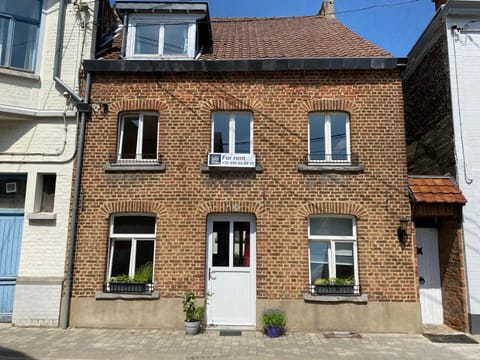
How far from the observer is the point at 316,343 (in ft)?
22.7

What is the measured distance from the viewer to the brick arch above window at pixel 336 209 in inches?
316

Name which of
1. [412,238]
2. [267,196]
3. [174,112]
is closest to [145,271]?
[267,196]

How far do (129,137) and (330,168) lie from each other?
5.06 metres

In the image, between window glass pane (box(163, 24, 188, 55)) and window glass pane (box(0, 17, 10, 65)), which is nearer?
window glass pane (box(0, 17, 10, 65))

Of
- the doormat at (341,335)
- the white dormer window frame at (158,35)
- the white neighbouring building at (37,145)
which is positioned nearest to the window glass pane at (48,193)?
the white neighbouring building at (37,145)

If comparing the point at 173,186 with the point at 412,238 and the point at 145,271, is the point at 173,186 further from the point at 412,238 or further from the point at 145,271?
the point at 412,238

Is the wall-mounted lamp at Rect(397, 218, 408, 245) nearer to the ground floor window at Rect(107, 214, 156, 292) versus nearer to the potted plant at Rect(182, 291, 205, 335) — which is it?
the potted plant at Rect(182, 291, 205, 335)

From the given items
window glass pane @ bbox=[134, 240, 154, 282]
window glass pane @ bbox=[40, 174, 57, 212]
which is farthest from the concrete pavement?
window glass pane @ bbox=[40, 174, 57, 212]

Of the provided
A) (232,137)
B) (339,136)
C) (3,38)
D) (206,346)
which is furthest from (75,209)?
(339,136)

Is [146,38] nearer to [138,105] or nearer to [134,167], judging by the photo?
→ [138,105]

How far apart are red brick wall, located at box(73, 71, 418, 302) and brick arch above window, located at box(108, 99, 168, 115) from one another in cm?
3

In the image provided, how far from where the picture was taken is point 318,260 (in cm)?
812

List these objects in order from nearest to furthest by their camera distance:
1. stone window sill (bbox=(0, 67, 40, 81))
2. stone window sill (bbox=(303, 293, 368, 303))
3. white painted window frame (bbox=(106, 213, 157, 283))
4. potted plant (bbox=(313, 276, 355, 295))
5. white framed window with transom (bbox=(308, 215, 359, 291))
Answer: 1. stone window sill (bbox=(303, 293, 368, 303))
2. potted plant (bbox=(313, 276, 355, 295))
3. white framed window with transom (bbox=(308, 215, 359, 291))
4. white painted window frame (bbox=(106, 213, 157, 283))
5. stone window sill (bbox=(0, 67, 40, 81))

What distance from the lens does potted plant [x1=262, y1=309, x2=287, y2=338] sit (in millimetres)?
7262
